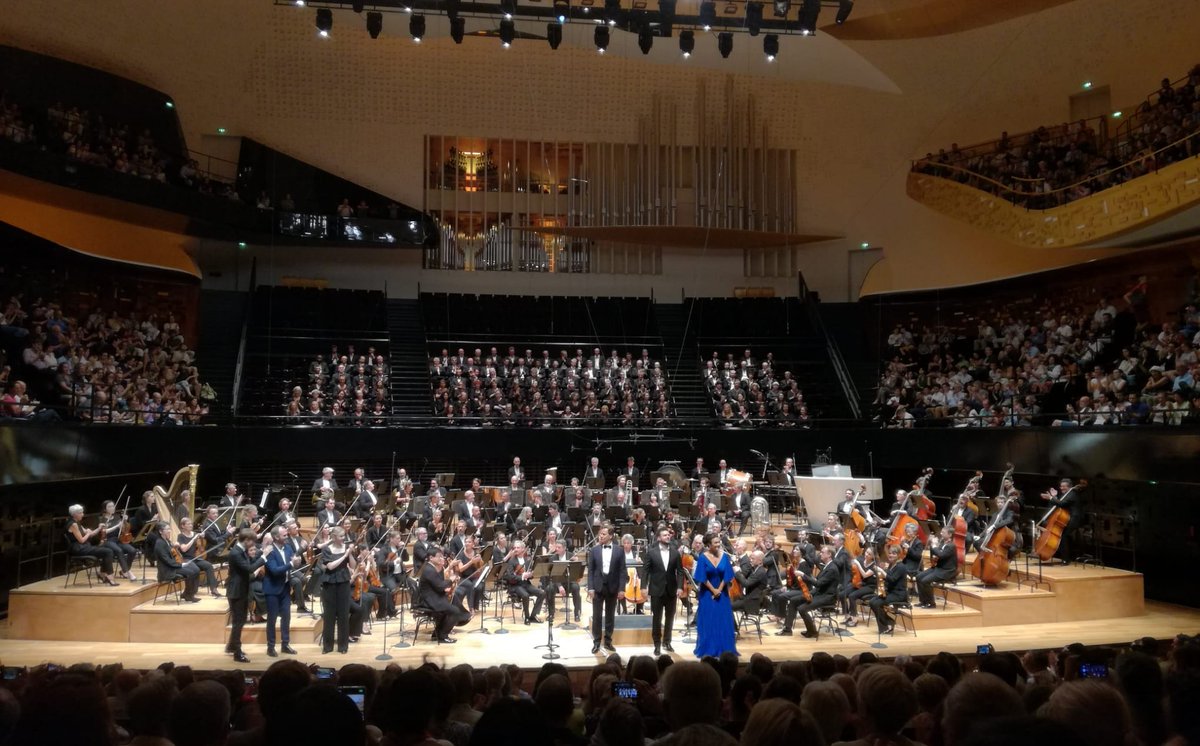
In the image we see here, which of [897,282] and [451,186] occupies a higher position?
[451,186]

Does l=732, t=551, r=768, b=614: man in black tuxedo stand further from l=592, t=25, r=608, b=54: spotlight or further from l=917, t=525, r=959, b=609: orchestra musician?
l=592, t=25, r=608, b=54: spotlight

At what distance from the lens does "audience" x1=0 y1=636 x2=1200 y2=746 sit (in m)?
2.17

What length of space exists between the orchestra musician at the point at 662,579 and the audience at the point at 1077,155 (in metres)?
11.3

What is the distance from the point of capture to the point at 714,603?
429 inches

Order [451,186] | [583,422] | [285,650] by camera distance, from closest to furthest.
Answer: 1. [285,650]
2. [583,422]
3. [451,186]

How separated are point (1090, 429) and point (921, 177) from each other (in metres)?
9.80

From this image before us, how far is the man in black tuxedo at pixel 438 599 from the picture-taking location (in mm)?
11469

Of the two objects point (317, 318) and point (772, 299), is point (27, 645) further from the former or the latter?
point (772, 299)

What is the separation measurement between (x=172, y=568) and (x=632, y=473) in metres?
8.72

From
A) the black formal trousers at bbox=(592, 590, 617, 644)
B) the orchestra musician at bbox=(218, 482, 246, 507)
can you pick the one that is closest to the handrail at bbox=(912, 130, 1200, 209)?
the black formal trousers at bbox=(592, 590, 617, 644)

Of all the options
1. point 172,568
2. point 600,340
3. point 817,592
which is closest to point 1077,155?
point 600,340

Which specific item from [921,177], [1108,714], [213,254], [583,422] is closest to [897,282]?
[921,177]

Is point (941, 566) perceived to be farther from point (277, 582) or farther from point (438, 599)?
point (277, 582)

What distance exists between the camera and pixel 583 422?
2031cm
